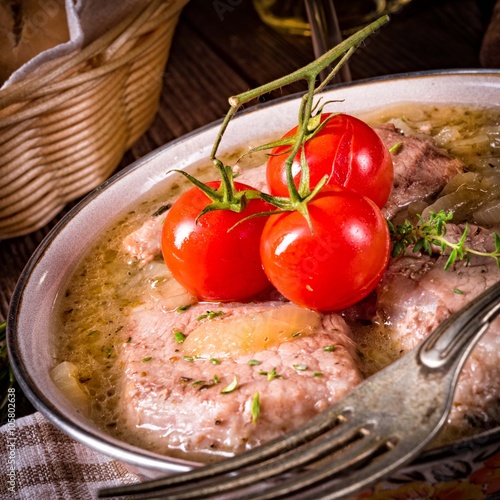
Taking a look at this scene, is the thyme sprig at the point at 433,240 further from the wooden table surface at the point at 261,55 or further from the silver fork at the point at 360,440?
the wooden table surface at the point at 261,55

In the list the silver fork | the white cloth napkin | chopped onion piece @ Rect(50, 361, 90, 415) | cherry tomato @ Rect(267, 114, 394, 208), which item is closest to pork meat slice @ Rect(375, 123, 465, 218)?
cherry tomato @ Rect(267, 114, 394, 208)

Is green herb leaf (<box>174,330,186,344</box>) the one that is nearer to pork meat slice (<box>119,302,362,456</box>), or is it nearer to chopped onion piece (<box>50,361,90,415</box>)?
pork meat slice (<box>119,302,362,456</box>)

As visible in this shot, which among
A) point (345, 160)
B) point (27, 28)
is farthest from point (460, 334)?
point (27, 28)

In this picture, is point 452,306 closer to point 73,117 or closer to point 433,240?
point 433,240

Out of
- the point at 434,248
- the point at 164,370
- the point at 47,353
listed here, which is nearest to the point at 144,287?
the point at 47,353

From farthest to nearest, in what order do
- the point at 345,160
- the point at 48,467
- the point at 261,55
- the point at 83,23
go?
the point at 261,55 < the point at 83,23 < the point at 48,467 < the point at 345,160
